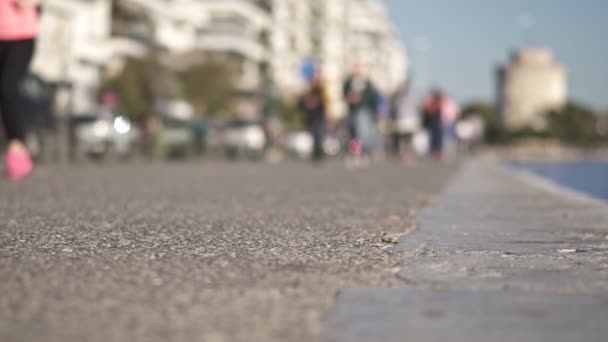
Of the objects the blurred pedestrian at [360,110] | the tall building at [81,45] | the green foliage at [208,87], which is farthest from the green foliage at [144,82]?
the blurred pedestrian at [360,110]

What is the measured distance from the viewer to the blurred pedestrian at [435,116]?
2375 centimetres

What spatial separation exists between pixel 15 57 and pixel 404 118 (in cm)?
1577

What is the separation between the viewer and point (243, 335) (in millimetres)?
2119

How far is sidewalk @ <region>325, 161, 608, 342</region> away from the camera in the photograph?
218 centimetres

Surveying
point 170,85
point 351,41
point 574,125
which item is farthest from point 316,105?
point 574,125

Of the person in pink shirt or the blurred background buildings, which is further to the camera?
the blurred background buildings

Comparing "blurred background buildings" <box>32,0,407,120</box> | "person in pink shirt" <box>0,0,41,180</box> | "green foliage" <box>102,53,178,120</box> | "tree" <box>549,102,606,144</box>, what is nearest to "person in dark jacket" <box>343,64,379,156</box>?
"blurred background buildings" <box>32,0,407,120</box>

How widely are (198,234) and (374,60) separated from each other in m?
123

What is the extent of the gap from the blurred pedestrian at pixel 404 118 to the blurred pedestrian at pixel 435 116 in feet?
0.87

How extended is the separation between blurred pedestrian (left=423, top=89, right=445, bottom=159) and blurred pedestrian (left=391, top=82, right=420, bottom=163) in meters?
0.27

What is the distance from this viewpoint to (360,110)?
19.2 meters

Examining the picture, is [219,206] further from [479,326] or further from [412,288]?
[479,326]

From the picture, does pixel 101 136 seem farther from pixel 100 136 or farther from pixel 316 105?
pixel 316 105

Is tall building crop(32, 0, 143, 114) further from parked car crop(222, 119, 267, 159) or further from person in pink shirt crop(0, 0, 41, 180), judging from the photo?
person in pink shirt crop(0, 0, 41, 180)
